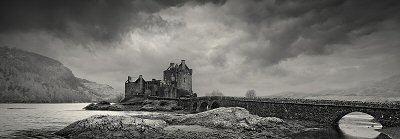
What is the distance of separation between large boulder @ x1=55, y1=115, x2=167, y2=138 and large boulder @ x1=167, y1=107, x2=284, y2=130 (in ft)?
29.0

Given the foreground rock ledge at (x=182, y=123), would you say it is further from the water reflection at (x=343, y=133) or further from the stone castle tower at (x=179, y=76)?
the stone castle tower at (x=179, y=76)

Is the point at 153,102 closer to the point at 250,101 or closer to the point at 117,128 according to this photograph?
the point at 250,101

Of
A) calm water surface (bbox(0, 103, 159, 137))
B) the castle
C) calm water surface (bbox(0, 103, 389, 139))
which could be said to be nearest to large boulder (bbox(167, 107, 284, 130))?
calm water surface (bbox(0, 103, 389, 139))

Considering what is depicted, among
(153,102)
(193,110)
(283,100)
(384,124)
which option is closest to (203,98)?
(193,110)

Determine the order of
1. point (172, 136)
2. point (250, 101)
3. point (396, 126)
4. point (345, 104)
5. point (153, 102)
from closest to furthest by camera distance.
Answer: point (172, 136) → point (396, 126) → point (345, 104) → point (250, 101) → point (153, 102)

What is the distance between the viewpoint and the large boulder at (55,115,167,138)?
1166 inches

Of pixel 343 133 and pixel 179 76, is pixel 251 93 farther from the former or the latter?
pixel 343 133

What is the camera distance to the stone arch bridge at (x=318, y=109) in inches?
1512

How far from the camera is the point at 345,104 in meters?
43.4

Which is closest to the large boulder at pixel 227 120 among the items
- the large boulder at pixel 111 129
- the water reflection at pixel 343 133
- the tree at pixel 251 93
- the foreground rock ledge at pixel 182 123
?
the foreground rock ledge at pixel 182 123

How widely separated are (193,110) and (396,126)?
5233 centimetres

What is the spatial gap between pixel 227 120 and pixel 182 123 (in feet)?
21.1

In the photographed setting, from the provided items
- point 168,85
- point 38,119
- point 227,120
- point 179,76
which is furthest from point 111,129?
point 179,76

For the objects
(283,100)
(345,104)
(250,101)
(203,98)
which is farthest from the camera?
(203,98)
